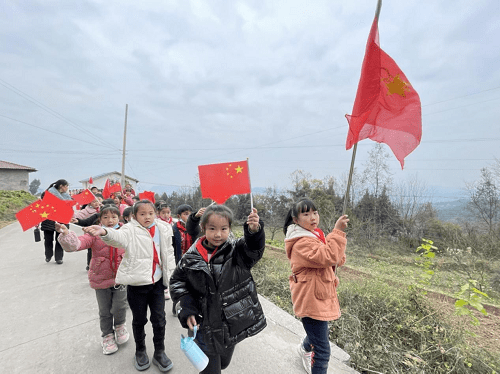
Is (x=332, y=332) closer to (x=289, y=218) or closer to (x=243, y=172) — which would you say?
(x=289, y=218)

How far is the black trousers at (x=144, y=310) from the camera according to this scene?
2.26 metres

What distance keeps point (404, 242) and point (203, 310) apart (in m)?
20.1

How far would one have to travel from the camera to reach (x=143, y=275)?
2209 millimetres

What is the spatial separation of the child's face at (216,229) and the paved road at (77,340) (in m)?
1.41

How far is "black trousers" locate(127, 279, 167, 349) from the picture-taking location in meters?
2.26

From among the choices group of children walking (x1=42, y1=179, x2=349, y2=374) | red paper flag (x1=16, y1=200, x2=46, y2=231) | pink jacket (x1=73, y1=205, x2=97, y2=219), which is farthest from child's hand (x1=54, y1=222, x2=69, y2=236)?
pink jacket (x1=73, y1=205, x2=97, y2=219)

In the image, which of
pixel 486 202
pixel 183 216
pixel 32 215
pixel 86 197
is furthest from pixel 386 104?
pixel 486 202

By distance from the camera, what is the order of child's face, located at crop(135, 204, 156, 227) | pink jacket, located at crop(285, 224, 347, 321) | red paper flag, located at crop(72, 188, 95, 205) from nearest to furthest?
1. pink jacket, located at crop(285, 224, 347, 321)
2. child's face, located at crop(135, 204, 156, 227)
3. red paper flag, located at crop(72, 188, 95, 205)

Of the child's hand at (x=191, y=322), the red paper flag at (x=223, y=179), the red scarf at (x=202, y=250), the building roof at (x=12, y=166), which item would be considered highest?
the building roof at (x=12, y=166)

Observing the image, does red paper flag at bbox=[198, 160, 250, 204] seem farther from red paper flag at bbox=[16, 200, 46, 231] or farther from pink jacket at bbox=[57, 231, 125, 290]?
red paper flag at bbox=[16, 200, 46, 231]

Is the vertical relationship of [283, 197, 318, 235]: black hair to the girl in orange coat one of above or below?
above

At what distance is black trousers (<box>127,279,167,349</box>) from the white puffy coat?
11 cm

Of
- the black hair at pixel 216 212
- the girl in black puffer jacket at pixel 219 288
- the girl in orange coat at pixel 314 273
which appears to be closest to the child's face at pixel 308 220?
the girl in orange coat at pixel 314 273

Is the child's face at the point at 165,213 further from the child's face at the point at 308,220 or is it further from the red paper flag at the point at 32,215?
the child's face at the point at 308,220
